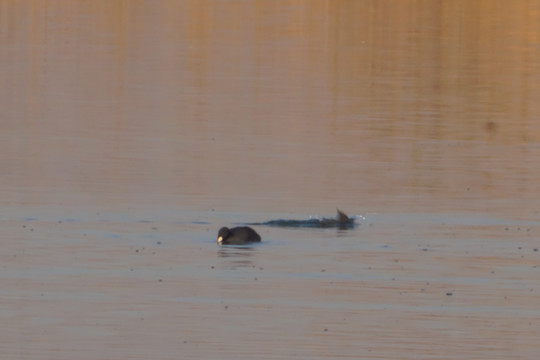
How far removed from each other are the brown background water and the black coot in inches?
5.4

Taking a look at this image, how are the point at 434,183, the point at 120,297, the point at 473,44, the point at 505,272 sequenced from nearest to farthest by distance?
the point at 120,297, the point at 505,272, the point at 434,183, the point at 473,44

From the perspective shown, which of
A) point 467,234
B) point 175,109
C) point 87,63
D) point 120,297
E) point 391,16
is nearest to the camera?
point 120,297

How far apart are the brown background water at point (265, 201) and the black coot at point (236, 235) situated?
137mm

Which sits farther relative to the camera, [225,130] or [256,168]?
[225,130]

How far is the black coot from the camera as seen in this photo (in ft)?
50.0

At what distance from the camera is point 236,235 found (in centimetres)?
1527

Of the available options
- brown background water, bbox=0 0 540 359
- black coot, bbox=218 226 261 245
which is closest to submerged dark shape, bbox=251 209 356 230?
brown background water, bbox=0 0 540 359

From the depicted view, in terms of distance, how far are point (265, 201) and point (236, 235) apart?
2.65 meters

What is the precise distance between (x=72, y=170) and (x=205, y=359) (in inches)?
353

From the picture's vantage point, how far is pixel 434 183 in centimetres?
1956

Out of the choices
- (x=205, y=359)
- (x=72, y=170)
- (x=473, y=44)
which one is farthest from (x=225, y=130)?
(x=473, y=44)

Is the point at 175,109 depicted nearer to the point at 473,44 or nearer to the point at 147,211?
the point at 147,211

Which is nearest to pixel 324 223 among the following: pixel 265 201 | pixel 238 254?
pixel 265 201

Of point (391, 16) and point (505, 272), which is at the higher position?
point (391, 16)
